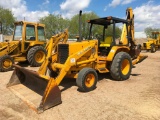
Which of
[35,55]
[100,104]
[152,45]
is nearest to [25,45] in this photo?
[35,55]

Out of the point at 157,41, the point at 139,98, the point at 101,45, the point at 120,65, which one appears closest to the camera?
the point at 139,98

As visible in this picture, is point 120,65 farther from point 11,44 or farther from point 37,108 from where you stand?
point 11,44

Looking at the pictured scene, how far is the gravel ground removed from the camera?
13.8 feet

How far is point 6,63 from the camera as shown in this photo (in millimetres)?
9227

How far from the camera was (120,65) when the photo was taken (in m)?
A: 6.93

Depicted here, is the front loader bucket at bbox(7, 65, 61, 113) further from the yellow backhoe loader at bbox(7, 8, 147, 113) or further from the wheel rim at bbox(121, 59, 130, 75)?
the wheel rim at bbox(121, 59, 130, 75)

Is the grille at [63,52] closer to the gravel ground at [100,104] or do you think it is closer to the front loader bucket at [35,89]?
the gravel ground at [100,104]

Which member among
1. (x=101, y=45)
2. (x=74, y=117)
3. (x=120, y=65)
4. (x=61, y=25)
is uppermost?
(x=61, y=25)

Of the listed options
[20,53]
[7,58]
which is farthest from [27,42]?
[7,58]

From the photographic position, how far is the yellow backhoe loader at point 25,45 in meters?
9.93

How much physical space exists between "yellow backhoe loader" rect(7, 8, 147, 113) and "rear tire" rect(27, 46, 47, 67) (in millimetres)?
3247

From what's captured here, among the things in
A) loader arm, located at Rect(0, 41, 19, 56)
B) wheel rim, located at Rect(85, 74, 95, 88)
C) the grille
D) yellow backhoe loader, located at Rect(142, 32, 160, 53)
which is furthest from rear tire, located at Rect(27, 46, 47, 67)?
yellow backhoe loader, located at Rect(142, 32, 160, 53)

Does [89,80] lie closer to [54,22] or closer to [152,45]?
[152,45]

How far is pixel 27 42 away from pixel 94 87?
18.3 ft
